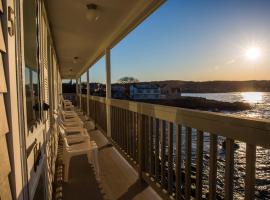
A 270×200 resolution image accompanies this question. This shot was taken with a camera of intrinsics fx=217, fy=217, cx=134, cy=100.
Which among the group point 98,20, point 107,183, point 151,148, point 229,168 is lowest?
point 107,183

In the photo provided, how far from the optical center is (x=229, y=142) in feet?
4.18

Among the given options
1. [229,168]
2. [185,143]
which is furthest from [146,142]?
[229,168]

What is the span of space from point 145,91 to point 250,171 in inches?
1480

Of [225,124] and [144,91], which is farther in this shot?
[144,91]

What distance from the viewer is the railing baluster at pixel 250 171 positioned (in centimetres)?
112

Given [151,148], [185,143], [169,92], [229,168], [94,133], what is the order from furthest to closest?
[169,92] < [94,133] < [151,148] < [185,143] < [229,168]

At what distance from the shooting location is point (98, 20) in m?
3.31

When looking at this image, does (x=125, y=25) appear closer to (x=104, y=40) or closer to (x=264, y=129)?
(x=104, y=40)

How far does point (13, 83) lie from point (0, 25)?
21 cm

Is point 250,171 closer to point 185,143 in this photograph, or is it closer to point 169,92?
point 185,143

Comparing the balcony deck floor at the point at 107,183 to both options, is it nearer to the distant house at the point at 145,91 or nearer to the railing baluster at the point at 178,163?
the railing baluster at the point at 178,163

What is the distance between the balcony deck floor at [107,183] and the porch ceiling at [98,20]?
2.13 metres

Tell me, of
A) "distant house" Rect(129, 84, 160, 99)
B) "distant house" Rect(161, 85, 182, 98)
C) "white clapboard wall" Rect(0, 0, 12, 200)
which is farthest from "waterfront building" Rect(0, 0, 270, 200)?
"distant house" Rect(129, 84, 160, 99)

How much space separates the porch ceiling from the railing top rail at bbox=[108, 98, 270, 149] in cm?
144
